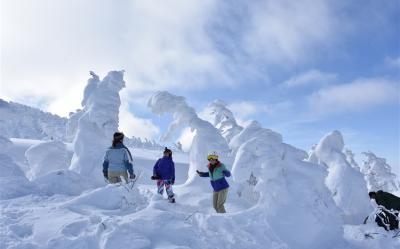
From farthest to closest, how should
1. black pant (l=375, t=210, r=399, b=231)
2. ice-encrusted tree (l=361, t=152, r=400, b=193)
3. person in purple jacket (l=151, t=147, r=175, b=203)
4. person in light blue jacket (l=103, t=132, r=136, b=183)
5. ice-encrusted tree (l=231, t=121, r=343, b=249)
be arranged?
ice-encrusted tree (l=361, t=152, r=400, b=193) → person in purple jacket (l=151, t=147, r=175, b=203) → black pant (l=375, t=210, r=399, b=231) → person in light blue jacket (l=103, t=132, r=136, b=183) → ice-encrusted tree (l=231, t=121, r=343, b=249)

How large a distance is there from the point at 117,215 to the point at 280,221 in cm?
435

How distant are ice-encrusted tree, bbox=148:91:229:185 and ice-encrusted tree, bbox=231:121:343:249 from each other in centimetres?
507

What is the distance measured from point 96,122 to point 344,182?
43.8ft

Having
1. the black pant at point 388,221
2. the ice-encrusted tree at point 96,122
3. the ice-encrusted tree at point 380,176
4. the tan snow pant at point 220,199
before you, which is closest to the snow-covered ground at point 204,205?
the tan snow pant at point 220,199

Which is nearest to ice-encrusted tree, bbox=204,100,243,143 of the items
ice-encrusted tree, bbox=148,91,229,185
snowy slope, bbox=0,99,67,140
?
ice-encrusted tree, bbox=148,91,229,185

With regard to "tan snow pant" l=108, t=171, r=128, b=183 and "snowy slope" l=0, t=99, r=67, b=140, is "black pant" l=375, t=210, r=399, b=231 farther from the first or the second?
"snowy slope" l=0, t=99, r=67, b=140

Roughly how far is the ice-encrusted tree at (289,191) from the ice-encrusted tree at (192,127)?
507 centimetres

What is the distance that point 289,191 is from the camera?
33.6ft

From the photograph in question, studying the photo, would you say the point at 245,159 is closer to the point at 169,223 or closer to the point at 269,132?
the point at 269,132

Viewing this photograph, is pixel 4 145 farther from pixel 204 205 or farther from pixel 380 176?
pixel 380 176

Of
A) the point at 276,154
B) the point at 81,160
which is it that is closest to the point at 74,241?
the point at 276,154

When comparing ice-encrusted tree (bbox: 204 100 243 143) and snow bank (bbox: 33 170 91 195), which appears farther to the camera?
ice-encrusted tree (bbox: 204 100 243 143)

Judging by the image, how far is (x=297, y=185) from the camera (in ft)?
33.7

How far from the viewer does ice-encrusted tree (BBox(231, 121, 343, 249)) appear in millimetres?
9398
